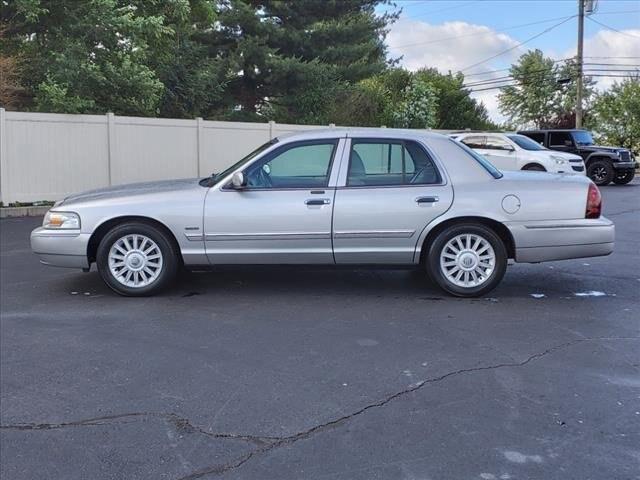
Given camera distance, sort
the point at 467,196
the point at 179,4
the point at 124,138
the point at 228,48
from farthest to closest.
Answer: the point at 228,48 → the point at 179,4 → the point at 124,138 → the point at 467,196

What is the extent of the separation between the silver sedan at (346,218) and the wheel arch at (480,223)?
1cm

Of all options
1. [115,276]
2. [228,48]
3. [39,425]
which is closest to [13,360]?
[39,425]

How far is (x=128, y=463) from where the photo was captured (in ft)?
10.5

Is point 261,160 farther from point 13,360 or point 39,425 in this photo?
point 39,425

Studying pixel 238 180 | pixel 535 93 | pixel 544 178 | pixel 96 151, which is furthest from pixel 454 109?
pixel 535 93

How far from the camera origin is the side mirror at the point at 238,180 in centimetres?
602

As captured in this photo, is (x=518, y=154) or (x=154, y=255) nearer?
(x=154, y=255)

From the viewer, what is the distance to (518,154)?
55.9ft

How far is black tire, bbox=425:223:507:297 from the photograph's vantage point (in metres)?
6.11

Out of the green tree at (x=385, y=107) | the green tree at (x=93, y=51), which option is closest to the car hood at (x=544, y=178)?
the green tree at (x=93, y=51)

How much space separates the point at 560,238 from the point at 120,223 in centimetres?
417

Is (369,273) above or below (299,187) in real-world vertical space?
below

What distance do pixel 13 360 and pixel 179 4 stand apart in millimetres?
16129

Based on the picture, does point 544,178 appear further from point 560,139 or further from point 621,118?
point 621,118
